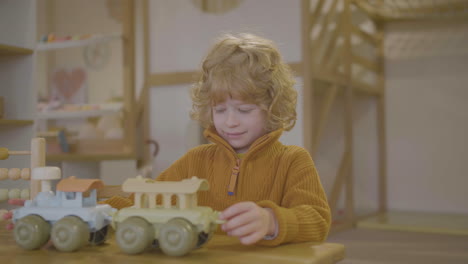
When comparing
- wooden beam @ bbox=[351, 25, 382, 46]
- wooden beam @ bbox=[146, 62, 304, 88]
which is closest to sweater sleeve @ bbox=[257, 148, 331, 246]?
wooden beam @ bbox=[146, 62, 304, 88]

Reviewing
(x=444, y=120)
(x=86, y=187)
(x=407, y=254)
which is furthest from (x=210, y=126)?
(x=444, y=120)

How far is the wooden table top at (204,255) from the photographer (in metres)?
0.62

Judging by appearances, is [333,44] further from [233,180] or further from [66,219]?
[66,219]

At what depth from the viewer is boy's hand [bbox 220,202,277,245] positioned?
647mm

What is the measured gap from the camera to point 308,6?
2754 mm

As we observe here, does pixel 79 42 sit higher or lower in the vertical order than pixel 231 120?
higher

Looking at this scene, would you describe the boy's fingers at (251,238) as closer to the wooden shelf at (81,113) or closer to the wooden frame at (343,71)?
the wooden frame at (343,71)

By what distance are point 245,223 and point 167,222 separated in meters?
0.10

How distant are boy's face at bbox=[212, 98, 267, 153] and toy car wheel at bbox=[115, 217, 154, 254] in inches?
13.9

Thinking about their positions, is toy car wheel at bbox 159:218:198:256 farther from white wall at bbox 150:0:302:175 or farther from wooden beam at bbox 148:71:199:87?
wooden beam at bbox 148:71:199:87

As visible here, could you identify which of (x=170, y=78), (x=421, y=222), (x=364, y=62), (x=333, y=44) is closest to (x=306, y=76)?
(x=333, y=44)

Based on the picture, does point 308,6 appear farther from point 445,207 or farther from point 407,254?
point 445,207

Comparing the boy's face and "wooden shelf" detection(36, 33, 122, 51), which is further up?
"wooden shelf" detection(36, 33, 122, 51)

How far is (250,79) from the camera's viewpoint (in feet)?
3.13
